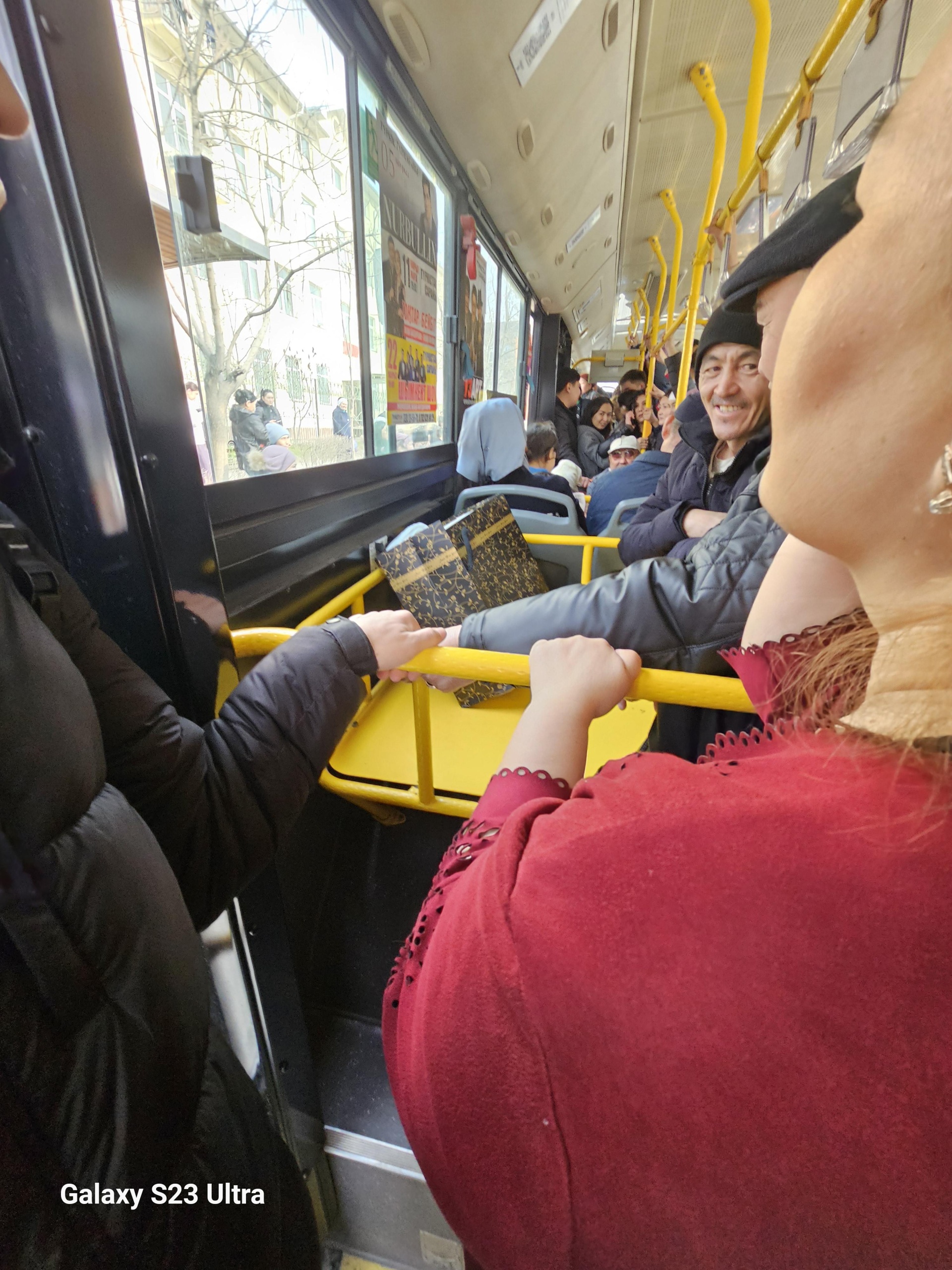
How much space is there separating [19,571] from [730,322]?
170 cm

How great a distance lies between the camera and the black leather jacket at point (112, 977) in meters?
0.44

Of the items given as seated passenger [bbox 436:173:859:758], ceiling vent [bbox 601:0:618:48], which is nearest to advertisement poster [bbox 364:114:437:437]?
ceiling vent [bbox 601:0:618:48]

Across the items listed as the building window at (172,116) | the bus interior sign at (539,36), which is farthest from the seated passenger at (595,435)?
the building window at (172,116)

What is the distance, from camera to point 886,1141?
0.94 ft

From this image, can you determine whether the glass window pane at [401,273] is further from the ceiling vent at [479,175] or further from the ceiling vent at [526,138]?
the ceiling vent at [526,138]

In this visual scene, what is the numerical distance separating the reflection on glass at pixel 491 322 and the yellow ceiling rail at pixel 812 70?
2.94 metres

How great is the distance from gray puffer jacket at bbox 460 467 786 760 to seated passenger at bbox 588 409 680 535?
168 centimetres

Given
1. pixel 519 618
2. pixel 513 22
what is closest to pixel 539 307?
pixel 513 22

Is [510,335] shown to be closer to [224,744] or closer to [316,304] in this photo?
[316,304]

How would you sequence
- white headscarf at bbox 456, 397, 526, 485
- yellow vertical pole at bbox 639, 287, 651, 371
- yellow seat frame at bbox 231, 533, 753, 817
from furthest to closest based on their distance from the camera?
yellow vertical pole at bbox 639, 287, 651, 371, white headscarf at bbox 456, 397, 526, 485, yellow seat frame at bbox 231, 533, 753, 817

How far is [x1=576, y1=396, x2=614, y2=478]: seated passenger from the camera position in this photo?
223 inches

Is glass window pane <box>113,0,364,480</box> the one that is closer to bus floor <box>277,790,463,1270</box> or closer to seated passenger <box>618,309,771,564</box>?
bus floor <box>277,790,463,1270</box>

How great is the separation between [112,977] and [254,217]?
5.90 ft

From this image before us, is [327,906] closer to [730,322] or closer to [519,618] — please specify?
[519,618]
